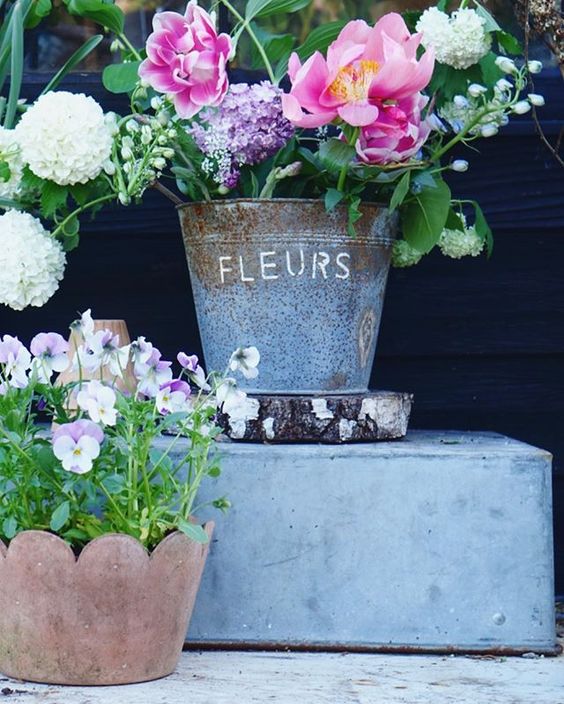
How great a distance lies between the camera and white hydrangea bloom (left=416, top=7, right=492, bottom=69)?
1.73m

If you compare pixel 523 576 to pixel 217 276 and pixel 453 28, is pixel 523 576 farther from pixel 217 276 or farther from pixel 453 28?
pixel 453 28

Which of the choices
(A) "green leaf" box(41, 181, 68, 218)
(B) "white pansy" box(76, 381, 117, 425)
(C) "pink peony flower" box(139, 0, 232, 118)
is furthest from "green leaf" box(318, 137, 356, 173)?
(B) "white pansy" box(76, 381, 117, 425)

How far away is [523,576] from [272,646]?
0.35 metres

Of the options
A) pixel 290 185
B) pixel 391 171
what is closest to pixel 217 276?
pixel 290 185

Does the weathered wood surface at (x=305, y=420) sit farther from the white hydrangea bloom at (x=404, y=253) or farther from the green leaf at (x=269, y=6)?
the green leaf at (x=269, y=6)

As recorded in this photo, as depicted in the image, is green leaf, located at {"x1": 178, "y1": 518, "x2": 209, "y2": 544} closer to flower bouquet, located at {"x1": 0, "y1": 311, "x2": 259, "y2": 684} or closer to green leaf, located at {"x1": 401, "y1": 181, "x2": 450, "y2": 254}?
flower bouquet, located at {"x1": 0, "y1": 311, "x2": 259, "y2": 684}

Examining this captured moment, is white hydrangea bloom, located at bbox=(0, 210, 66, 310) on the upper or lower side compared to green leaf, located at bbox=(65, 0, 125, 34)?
lower

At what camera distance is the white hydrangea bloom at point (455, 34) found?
1729 mm

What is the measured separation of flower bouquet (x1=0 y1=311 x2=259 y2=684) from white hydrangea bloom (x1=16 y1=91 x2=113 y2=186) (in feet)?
0.88

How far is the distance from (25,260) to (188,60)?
354mm

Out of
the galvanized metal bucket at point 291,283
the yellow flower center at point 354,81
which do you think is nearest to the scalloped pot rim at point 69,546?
the galvanized metal bucket at point 291,283

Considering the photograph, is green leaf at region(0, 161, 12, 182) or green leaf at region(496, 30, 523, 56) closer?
green leaf at region(0, 161, 12, 182)

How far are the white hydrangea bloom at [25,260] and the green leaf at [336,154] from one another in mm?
403

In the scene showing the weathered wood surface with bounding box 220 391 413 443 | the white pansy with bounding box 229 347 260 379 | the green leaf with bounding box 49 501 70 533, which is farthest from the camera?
the weathered wood surface with bounding box 220 391 413 443
